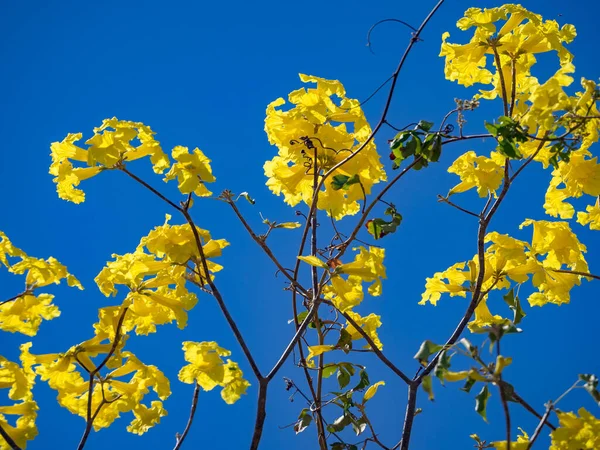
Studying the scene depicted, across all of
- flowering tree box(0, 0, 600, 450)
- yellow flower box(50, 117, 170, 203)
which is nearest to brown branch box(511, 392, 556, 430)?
flowering tree box(0, 0, 600, 450)

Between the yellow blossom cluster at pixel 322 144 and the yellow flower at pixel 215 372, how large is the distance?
501 millimetres

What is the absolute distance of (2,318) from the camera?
61.9 inches

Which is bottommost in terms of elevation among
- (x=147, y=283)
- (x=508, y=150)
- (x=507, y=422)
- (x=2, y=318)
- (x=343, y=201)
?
(x=507, y=422)

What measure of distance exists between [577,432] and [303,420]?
2.77ft

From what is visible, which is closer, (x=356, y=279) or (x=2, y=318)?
(x=2, y=318)

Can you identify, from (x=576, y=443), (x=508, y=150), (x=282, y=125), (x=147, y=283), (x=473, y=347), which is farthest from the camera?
(x=282, y=125)

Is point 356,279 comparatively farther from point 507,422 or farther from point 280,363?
point 507,422

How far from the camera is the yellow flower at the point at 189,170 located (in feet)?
5.31

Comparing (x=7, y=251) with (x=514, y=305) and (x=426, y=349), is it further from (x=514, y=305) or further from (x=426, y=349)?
(x=514, y=305)

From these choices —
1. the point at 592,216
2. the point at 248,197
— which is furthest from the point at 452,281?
the point at 248,197

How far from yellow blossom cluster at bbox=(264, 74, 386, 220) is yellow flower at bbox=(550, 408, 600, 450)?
28.6 inches

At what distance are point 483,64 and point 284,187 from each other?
0.66 meters

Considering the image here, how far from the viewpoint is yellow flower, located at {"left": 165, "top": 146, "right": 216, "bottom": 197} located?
1618 mm

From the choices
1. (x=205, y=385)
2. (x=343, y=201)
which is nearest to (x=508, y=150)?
(x=343, y=201)
